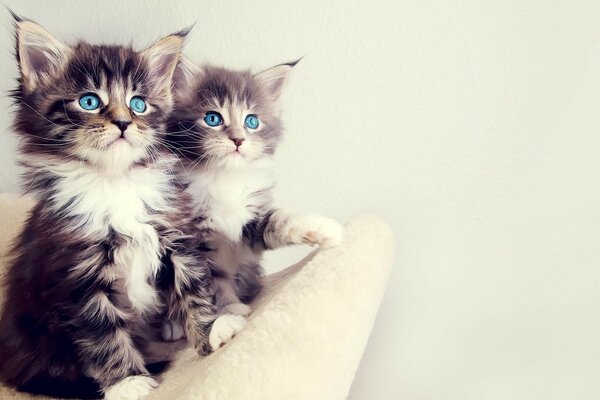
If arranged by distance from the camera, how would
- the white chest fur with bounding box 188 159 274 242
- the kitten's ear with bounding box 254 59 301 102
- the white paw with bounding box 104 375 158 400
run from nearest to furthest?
the white paw with bounding box 104 375 158 400 < the white chest fur with bounding box 188 159 274 242 < the kitten's ear with bounding box 254 59 301 102

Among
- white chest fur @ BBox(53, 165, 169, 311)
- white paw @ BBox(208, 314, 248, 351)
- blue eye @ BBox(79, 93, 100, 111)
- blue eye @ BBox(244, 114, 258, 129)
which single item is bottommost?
white paw @ BBox(208, 314, 248, 351)

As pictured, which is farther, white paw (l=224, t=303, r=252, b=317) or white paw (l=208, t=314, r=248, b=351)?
white paw (l=224, t=303, r=252, b=317)

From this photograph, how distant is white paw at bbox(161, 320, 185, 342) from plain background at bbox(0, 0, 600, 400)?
669 millimetres

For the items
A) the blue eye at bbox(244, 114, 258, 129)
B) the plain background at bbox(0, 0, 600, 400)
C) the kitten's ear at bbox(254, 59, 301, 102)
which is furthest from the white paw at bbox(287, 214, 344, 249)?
the plain background at bbox(0, 0, 600, 400)

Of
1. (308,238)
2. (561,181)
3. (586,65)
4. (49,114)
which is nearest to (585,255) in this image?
(561,181)

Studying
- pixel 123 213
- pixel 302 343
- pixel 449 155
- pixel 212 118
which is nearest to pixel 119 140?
pixel 123 213

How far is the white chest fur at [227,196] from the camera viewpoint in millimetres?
1144

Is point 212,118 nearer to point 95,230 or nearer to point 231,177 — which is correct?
point 231,177

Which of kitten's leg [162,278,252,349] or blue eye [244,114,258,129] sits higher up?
blue eye [244,114,258,129]

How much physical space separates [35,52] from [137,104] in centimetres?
21

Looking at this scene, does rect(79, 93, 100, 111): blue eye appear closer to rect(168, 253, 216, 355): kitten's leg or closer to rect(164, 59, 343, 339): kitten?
rect(164, 59, 343, 339): kitten

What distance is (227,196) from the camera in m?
1.16

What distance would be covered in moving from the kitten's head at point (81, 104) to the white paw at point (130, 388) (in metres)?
0.40

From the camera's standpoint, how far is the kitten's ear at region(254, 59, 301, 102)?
127 centimetres
